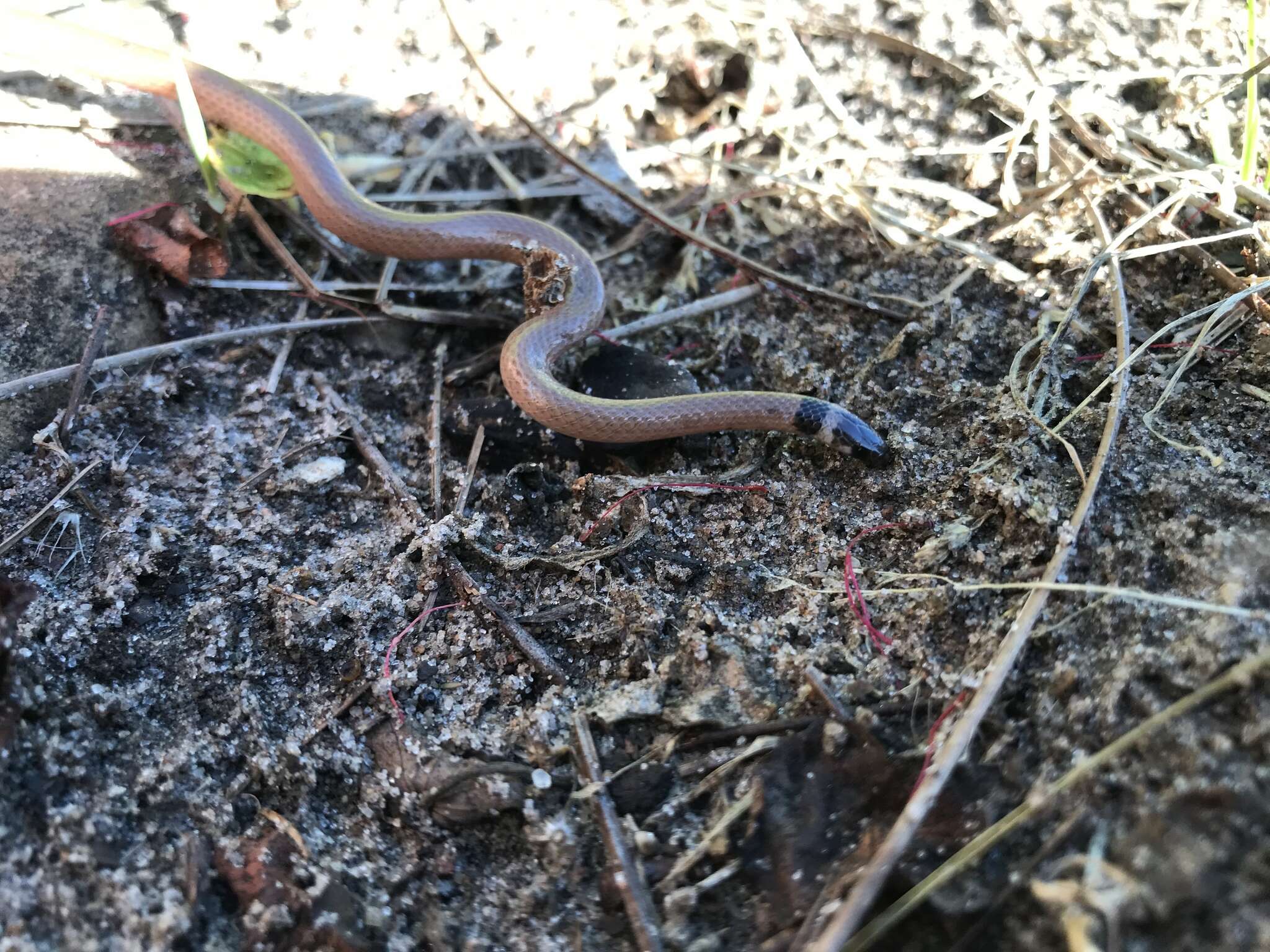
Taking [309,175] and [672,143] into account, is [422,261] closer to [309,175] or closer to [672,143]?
[309,175]

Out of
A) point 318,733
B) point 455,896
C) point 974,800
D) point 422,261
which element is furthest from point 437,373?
point 974,800

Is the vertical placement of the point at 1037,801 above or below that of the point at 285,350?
below

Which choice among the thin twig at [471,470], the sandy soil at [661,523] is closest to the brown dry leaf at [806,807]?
the sandy soil at [661,523]

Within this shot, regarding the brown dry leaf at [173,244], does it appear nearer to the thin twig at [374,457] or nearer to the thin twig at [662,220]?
the thin twig at [374,457]

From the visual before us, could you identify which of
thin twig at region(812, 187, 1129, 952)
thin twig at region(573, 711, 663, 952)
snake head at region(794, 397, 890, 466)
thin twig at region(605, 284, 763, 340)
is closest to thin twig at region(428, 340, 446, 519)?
thin twig at region(605, 284, 763, 340)

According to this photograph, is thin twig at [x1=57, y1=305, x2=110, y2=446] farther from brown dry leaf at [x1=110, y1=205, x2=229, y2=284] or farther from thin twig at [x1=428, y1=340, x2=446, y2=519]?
thin twig at [x1=428, y1=340, x2=446, y2=519]

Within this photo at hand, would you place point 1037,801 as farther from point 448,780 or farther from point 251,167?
point 251,167

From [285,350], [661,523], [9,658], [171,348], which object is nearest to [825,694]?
[661,523]
